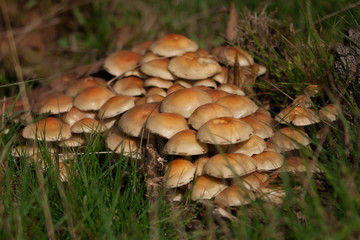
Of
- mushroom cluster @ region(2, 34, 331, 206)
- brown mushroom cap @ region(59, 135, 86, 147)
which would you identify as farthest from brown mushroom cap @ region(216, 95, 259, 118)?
brown mushroom cap @ region(59, 135, 86, 147)

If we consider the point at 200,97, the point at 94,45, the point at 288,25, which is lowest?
the point at 94,45

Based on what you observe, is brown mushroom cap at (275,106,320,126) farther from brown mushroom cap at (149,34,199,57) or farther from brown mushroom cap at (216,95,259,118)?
brown mushroom cap at (149,34,199,57)

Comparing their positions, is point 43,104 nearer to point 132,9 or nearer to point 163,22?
point 163,22

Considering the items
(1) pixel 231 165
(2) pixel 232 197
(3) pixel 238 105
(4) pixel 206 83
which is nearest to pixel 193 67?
(4) pixel 206 83

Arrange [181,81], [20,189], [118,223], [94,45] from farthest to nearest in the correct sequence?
[94,45], [181,81], [20,189], [118,223]

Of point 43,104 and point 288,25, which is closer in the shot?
point 43,104

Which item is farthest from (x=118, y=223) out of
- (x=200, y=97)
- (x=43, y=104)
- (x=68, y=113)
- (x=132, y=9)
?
(x=132, y=9)

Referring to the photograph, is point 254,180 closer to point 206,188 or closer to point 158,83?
point 206,188
